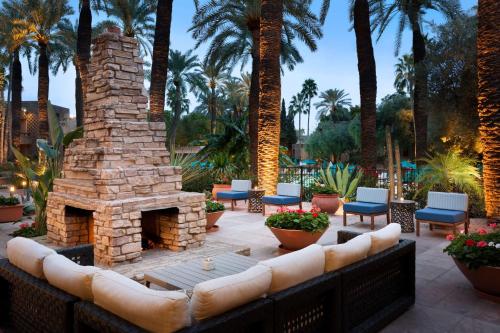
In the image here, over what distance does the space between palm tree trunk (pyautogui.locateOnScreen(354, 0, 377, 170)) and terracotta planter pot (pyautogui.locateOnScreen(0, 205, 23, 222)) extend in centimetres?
1036

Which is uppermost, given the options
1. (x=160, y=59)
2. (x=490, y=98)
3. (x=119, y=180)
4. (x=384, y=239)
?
(x=160, y=59)

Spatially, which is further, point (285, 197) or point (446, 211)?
point (285, 197)

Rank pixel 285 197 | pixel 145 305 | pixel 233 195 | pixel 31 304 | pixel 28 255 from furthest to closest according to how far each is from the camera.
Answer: pixel 233 195
pixel 285 197
pixel 28 255
pixel 31 304
pixel 145 305

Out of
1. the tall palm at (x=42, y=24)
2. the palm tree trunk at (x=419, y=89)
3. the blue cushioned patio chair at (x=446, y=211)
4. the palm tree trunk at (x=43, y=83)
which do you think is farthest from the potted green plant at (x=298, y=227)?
the palm tree trunk at (x=43, y=83)

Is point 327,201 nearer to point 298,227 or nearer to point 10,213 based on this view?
point 298,227

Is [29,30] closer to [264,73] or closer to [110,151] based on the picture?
[264,73]

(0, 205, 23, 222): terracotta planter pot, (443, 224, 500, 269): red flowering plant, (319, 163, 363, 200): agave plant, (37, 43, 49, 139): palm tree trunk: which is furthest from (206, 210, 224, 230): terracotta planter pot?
(37, 43, 49, 139): palm tree trunk

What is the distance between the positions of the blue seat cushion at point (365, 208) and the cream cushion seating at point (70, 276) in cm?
651

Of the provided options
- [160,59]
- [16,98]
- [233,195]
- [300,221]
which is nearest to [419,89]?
[233,195]

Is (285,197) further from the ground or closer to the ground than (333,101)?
closer to the ground

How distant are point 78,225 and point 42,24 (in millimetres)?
19326

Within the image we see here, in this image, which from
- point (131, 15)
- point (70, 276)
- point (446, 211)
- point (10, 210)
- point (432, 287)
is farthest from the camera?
point (131, 15)

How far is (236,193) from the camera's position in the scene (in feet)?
36.2

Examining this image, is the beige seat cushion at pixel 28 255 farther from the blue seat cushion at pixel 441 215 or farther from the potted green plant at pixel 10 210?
the potted green plant at pixel 10 210
